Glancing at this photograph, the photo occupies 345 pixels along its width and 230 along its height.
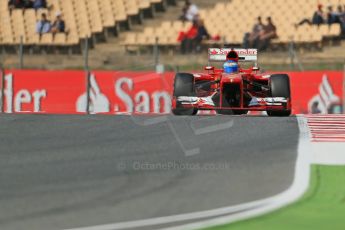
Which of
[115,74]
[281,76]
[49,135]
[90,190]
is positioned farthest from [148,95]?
[90,190]

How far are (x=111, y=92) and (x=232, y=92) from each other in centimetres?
551

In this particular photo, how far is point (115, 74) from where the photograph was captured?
19.2 metres

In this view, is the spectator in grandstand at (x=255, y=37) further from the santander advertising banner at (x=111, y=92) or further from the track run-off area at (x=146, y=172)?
the track run-off area at (x=146, y=172)

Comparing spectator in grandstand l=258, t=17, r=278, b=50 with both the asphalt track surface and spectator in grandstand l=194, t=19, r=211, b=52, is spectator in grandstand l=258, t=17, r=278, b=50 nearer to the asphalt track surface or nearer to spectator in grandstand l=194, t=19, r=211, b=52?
spectator in grandstand l=194, t=19, r=211, b=52

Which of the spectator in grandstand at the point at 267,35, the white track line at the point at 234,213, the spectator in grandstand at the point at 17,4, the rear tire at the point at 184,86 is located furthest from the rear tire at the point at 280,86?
the spectator in grandstand at the point at 17,4

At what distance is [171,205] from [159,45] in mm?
15646

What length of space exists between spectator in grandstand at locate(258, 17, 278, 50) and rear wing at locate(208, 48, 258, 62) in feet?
21.1

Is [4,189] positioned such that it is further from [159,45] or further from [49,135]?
[159,45]

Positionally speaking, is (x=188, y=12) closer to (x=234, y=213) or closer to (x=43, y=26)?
(x=43, y=26)

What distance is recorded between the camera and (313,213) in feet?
22.6

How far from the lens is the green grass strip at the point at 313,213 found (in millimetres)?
6480

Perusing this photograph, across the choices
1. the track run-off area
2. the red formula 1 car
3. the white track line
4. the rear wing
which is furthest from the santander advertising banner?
the white track line

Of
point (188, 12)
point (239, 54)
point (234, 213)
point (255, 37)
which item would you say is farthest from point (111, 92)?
point (234, 213)

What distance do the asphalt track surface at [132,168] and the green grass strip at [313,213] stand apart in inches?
12.6
